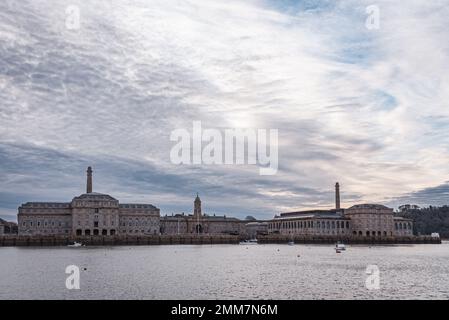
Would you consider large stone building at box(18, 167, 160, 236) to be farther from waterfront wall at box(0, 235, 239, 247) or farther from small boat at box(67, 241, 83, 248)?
small boat at box(67, 241, 83, 248)

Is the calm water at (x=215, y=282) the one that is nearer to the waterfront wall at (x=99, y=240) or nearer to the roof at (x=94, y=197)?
the waterfront wall at (x=99, y=240)

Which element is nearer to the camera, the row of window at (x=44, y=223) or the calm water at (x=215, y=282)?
the calm water at (x=215, y=282)

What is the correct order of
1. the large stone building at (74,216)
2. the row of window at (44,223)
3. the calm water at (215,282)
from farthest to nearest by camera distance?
1. the row of window at (44,223)
2. the large stone building at (74,216)
3. the calm water at (215,282)

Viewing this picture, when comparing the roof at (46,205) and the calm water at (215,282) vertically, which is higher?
the roof at (46,205)

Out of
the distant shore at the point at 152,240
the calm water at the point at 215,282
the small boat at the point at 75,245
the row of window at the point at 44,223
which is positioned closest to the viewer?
the calm water at the point at 215,282

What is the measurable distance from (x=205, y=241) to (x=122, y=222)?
3090 cm

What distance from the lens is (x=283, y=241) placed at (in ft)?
A: 652

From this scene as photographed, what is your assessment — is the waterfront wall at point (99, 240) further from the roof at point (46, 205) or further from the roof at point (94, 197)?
the roof at point (46, 205)

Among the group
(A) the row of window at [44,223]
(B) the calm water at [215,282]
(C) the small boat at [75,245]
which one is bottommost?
(B) the calm water at [215,282]

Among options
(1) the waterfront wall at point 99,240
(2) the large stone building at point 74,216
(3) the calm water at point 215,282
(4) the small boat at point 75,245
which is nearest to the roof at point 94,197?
(2) the large stone building at point 74,216

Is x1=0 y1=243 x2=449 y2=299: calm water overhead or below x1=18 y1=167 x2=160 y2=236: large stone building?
below

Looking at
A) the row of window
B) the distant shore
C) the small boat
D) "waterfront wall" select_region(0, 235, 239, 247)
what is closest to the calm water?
the small boat
